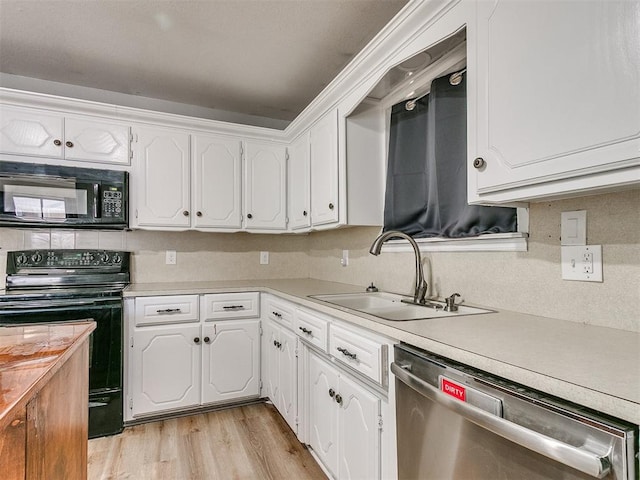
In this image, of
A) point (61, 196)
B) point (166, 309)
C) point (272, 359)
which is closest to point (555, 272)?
point (272, 359)

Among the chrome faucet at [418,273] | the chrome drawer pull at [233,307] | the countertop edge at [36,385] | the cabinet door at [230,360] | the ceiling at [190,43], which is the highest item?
the ceiling at [190,43]

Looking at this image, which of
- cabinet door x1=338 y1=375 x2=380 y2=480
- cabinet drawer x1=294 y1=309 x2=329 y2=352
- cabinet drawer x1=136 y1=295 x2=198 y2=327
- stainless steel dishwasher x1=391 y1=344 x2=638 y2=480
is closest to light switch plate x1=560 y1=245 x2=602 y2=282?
stainless steel dishwasher x1=391 y1=344 x2=638 y2=480

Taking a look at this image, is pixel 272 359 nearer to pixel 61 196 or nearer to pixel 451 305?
pixel 451 305

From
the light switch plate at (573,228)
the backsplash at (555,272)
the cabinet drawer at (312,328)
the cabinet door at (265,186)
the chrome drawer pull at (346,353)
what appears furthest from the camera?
the cabinet door at (265,186)

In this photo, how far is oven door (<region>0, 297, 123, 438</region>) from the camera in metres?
2.14

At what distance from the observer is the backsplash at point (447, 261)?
1080 mm

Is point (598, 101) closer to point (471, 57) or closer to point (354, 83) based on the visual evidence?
point (471, 57)

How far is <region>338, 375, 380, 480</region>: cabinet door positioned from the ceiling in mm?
1933

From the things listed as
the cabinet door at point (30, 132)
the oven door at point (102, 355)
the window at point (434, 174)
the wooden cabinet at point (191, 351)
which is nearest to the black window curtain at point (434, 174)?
the window at point (434, 174)

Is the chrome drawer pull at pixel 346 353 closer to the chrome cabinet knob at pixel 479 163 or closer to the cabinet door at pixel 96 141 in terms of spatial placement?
the chrome cabinet knob at pixel 479 163

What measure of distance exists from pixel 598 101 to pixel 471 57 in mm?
505

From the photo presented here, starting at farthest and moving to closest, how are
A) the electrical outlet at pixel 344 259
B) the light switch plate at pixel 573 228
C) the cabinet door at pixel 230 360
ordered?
the electrical outlet at pixel 344 259, the cabinet door at pixel 230 360, the light switch plate at pixel 573 228

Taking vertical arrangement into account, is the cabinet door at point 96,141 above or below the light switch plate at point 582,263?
above

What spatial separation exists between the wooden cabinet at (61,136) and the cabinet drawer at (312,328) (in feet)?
5.69
